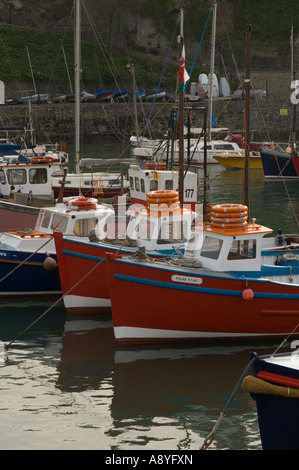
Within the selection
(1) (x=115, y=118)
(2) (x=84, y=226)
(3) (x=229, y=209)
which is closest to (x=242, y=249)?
(3) (x=229, y=209)

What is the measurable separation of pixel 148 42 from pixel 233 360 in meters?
67.3

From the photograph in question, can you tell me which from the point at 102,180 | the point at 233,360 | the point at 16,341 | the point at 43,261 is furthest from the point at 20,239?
the point at 102,180

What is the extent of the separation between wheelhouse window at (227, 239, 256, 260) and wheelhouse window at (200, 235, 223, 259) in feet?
0.78

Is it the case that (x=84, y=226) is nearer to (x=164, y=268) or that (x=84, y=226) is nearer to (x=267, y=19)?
(x=164, y=268)

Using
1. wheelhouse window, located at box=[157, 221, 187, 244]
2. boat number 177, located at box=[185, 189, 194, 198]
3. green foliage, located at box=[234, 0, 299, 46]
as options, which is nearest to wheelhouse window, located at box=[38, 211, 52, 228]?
wheelhouse window, located at box=[157, 221, 187, 244]

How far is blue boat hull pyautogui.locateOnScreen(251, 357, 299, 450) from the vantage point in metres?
11.2

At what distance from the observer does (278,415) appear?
1135cm

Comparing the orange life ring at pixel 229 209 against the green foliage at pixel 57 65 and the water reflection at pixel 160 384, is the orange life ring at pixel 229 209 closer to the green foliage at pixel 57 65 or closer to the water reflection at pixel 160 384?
the water reflection at pixel 160 384

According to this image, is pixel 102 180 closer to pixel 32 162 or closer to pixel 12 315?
pixel 32 162

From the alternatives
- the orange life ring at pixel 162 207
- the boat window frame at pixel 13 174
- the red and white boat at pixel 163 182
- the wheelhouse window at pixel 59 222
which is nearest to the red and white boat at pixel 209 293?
the orange life ring at pixel 162 207

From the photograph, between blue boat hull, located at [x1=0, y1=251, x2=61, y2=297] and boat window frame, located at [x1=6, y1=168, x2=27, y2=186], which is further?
boat window frame, located at [x1=6, y1=168, x2=27, y2=186]

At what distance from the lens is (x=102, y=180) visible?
30.4 metres

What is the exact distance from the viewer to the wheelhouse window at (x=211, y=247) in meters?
17.6

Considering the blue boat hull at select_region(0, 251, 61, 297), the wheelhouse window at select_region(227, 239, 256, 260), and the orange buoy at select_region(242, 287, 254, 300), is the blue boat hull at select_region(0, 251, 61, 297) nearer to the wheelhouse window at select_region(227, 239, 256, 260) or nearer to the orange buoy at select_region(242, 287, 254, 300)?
the wheelhouse window at select_region(227, 239, 256, 260)
